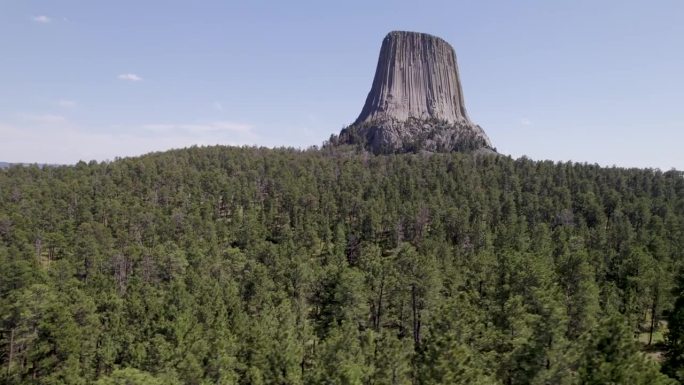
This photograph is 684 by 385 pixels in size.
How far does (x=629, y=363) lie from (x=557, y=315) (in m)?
7.06

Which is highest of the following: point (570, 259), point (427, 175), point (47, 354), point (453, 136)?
point (453, 136)

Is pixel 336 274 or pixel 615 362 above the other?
pixel 615 362

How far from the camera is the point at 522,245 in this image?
259 feet

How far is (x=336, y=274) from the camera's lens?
63.8m

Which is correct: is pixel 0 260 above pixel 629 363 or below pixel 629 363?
below

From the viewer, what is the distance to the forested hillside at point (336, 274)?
1430 inches

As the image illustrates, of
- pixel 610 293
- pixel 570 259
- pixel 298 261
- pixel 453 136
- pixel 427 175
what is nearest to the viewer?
pixel 610 293

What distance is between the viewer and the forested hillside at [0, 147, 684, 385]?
119 ft

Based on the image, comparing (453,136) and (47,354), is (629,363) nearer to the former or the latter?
(47,354)

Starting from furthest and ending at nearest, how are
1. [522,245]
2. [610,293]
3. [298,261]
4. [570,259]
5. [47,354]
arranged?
1. [522,245]
2. [298,261]
3. [570,259]
4. [610,293]
5. [47,354]

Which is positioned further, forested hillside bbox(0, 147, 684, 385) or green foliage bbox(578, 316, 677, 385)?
forested hillside bbox(0, 147, 684, 385)

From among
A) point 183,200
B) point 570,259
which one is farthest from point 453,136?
point 570,259

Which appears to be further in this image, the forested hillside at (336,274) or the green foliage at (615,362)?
the forested hillside at (336,274)

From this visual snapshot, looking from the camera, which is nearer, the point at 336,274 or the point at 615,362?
the point at 615,362
